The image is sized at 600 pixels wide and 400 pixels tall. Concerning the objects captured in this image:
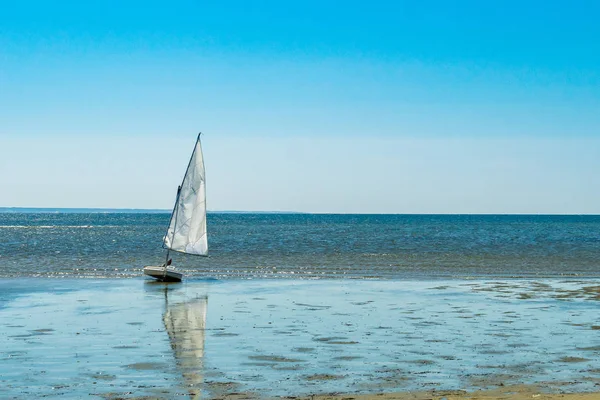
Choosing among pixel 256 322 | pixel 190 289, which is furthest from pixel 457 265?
pixel 256 322

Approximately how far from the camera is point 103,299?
30.3m

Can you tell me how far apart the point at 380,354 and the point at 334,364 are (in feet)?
5.35

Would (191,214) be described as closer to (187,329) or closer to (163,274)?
(163,274)

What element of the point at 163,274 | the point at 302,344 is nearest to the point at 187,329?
the point at 302,344

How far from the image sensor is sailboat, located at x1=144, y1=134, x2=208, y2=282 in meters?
43.1

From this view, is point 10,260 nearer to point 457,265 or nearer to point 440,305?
point 457,265

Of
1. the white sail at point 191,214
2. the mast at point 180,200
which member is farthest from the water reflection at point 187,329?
the white sail at point 191,214

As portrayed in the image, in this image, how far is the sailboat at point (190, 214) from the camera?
43125 mm

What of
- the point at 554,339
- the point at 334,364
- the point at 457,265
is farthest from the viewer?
the point at 457,265

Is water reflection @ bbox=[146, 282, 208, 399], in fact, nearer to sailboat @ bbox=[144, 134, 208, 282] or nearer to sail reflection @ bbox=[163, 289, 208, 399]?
sail reflection @ bbox=[163, 289, 208, 399]

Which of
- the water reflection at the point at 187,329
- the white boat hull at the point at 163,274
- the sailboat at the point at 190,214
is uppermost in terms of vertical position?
the sailboat at the point at 190,214

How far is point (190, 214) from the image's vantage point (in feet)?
144

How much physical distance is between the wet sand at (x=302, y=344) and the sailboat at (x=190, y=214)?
1071cm

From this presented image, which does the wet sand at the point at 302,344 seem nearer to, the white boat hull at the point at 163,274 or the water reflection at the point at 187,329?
the water reflection at the point at 187,329
